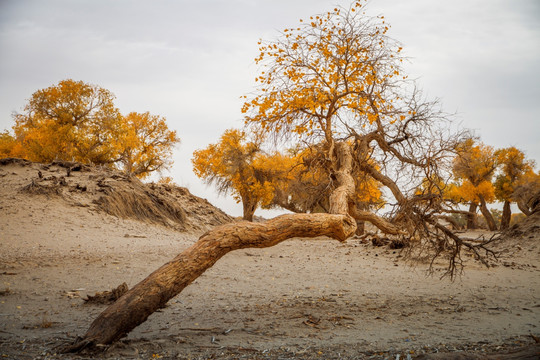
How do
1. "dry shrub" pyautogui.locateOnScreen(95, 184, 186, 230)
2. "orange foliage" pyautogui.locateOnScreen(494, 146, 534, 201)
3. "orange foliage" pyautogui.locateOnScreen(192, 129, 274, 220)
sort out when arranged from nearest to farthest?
"dry shrub" pyautogui.locateOnScreen(95, 184, 186, 230), "orange foliage" pyautogui.locateOnScreen(192, 129, 274, 220), "orange foliage" pyautogui.locateOnScreen(494, 146, 534, 201)

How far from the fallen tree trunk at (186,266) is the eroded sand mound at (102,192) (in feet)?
36.5

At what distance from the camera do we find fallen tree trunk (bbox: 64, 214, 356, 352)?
4.32 metres

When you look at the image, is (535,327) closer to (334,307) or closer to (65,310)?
(334,307)

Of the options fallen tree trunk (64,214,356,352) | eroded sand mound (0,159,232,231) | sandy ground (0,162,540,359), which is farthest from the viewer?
eroded sand mound (0,159,232,231)

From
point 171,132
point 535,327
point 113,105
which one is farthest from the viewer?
point 171,132

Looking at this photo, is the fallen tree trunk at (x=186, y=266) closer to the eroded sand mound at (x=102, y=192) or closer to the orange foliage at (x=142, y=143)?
the eroded sand mound at (x=102, y=192)

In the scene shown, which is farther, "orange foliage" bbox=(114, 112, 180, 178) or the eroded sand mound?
"orange foliage" bbox=(114, 112, 180, 178)

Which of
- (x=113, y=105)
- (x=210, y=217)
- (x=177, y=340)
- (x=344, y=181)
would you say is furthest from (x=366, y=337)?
(x=113, y=105)

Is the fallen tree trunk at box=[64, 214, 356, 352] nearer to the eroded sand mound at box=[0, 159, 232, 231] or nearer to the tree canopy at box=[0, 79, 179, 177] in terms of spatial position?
the eroded sand mound at box=[0, 159, 232, 231]

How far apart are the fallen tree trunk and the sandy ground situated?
0.77 feet

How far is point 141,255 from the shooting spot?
10.3 meters

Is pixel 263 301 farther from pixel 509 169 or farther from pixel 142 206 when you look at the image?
pixel 509 169

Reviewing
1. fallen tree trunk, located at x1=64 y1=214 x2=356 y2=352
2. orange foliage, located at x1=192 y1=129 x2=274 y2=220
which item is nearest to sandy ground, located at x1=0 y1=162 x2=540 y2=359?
fallen tree trunk, located at x1=64 y1=214 x2=356 y2=352

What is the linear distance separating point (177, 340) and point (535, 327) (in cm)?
499
